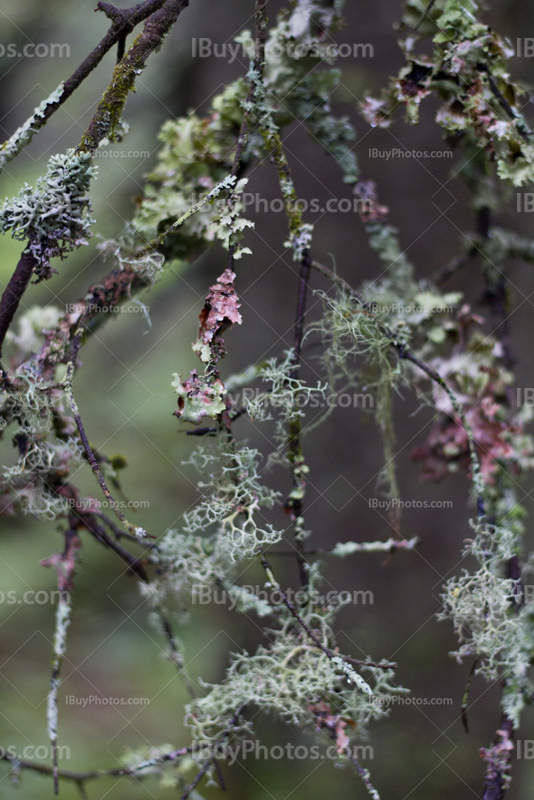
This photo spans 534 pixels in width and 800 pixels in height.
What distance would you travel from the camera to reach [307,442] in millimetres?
782

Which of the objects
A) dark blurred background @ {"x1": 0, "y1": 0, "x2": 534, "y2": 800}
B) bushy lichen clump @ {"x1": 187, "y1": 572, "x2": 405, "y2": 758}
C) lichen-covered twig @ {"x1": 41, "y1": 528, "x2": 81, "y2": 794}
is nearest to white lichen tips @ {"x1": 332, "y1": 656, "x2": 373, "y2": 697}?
bushy lichen clump @ {"x1": 187, "y1": 572, "x2": 405, "y2": 758}

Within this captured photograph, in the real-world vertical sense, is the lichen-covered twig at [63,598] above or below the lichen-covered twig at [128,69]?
below

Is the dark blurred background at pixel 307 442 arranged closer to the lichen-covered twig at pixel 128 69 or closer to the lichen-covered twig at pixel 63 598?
the lichen-covered twig at pixel 63 598

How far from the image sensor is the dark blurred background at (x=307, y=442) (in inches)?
29.7

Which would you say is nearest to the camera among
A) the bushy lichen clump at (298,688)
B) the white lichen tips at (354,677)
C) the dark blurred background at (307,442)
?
the white lichen tips at (354,677)

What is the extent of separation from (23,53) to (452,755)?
1.52m

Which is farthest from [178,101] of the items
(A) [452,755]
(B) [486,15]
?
(A) [452,755]

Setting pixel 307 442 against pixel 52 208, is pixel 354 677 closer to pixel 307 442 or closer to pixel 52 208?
pixel 52 208

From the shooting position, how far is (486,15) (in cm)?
73

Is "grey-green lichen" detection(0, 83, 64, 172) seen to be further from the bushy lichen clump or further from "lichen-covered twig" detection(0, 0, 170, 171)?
the bushy lichen clump

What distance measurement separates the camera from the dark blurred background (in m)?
0.75

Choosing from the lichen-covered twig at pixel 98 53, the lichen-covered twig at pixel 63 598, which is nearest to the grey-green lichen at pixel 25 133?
the lichen-covered twig at pixel 98 53

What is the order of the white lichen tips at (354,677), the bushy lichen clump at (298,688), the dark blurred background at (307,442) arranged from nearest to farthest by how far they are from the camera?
the white lichen tips at (354,677) < the bushy lichen clump at (298,688) < the dark blurred background at (307,442)

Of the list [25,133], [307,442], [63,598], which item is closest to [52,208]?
[25,133]
